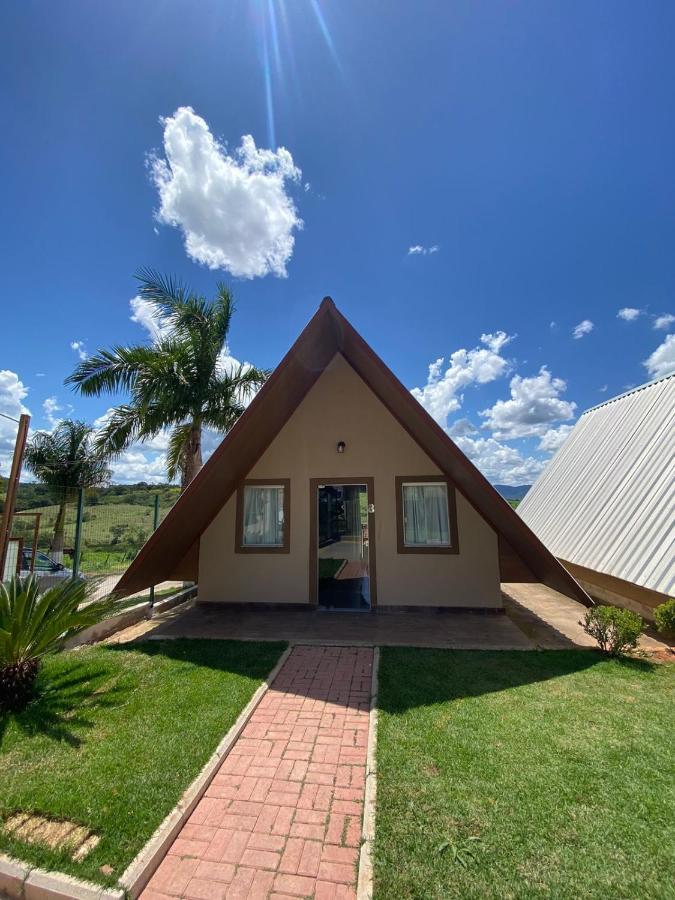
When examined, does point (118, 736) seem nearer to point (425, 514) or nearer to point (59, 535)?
point (425, 514)

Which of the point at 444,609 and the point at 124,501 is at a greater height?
the point at 124,501

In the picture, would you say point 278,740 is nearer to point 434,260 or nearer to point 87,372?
point 87,372

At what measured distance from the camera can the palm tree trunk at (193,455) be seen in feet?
32.6

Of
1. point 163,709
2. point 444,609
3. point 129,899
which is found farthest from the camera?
point 444,609

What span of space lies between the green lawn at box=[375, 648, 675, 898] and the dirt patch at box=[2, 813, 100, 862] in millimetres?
1880

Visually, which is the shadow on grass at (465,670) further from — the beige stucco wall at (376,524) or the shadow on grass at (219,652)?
the beige stucco wall at (376,524)

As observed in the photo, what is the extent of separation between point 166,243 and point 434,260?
794 centimetres

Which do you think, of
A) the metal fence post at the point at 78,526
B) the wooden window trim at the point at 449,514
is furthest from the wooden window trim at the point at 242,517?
the metal fence post at the point at 78,526

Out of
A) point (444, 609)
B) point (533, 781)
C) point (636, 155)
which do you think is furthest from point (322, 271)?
point (533, 781)

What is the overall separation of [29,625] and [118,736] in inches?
74.9

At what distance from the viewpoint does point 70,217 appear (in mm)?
9156

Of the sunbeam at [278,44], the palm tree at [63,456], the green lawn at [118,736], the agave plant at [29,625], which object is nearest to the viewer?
the green lawn at [118,736]

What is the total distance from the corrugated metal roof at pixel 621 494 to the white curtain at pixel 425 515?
3186 millimetres

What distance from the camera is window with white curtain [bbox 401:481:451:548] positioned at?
303 inches
